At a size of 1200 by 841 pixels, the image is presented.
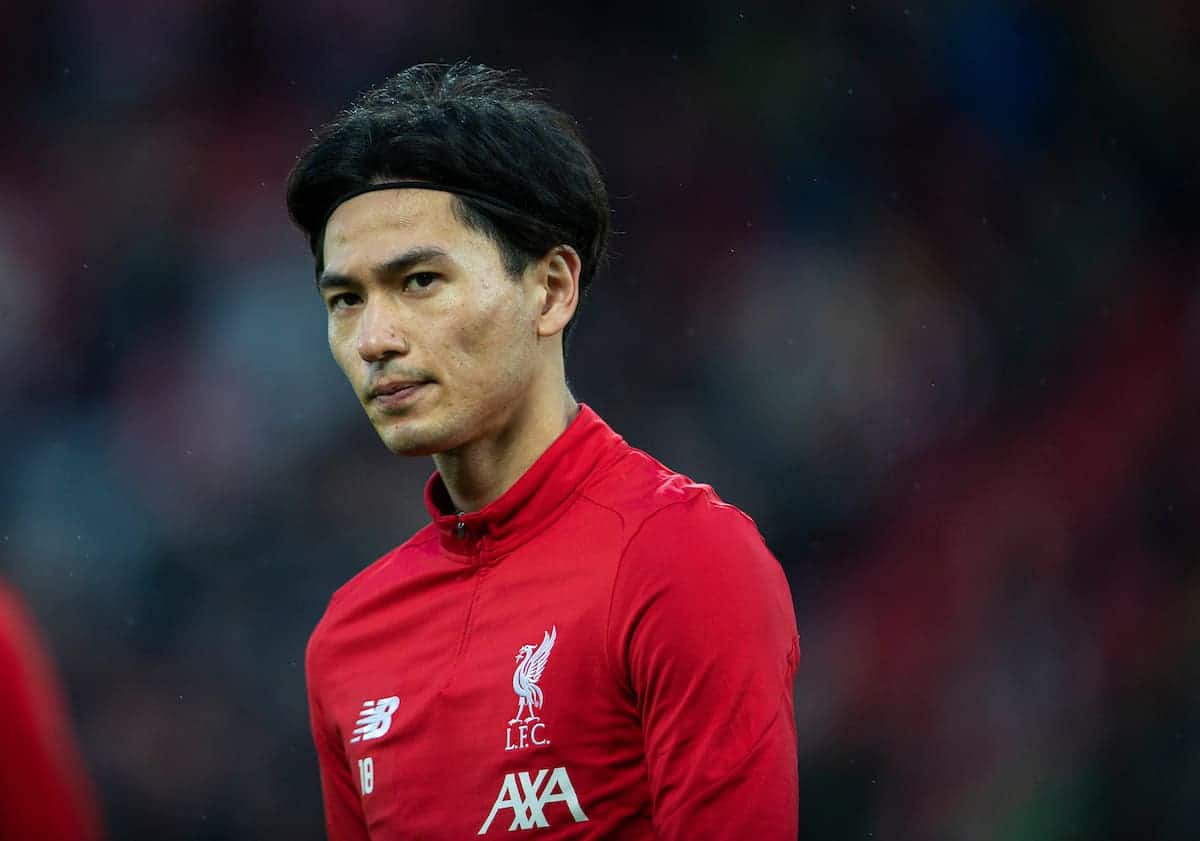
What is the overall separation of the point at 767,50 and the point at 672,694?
4815 mm

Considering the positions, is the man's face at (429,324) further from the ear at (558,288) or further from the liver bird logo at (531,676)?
the liver bird logo at (531,676)

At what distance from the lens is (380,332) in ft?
10.2

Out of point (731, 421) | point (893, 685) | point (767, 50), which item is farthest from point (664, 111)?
point (893, 685)

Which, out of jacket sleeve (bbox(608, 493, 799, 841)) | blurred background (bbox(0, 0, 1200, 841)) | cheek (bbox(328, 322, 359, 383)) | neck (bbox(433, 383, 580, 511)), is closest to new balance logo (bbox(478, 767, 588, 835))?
jacket sleeve (bbox(608, 493, 799, 841))

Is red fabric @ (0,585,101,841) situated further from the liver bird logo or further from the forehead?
the forehead

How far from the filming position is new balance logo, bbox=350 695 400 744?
3230mm

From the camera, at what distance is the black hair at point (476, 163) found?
3186 mm

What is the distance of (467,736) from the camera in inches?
120

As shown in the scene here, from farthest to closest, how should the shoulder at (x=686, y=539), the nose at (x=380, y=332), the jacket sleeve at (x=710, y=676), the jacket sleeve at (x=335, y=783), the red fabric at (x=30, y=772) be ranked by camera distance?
the jacket sleeve at (x=335, y=783) < the nose at (x=380, y=332) < the shoulder at (x=686, y=539) < the jacket sleeve at (x=710, y=676) < the red fabric at (x=30, y=772)

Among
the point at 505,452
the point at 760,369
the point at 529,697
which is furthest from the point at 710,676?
the point at 760,369

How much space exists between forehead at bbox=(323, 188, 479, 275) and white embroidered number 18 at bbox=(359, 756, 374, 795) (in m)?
0.88

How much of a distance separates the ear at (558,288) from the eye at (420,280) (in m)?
0.22

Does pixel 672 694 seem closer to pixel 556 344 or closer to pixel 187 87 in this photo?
pixel 556 344

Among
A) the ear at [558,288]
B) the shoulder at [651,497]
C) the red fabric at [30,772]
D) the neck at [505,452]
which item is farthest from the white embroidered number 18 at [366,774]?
the red fabric at [30,772]
